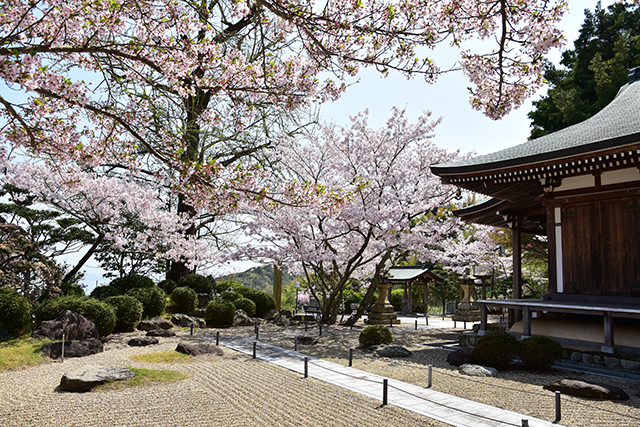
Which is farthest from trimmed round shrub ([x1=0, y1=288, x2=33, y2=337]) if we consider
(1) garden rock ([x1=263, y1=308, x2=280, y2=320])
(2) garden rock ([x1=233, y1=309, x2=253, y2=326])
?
(1) garden rock ([x1=263, y1=308, x2=280, y2=320])

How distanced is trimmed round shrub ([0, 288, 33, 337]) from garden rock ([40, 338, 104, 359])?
1.70m

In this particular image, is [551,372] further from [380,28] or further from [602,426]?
[380,28]

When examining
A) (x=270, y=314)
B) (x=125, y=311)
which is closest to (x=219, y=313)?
(x=125, y=311)

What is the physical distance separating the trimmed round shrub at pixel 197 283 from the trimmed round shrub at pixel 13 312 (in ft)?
26.6

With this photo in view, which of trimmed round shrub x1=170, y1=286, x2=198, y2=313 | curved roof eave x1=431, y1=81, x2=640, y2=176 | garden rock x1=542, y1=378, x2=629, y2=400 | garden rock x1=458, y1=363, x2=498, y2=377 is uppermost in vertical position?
curved roof eave x1=431, y1=81, x2=640, y2=176

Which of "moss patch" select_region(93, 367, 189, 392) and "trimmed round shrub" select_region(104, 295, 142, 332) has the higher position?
"trimmed round shrub" select_region(104, 295, 142, 332)

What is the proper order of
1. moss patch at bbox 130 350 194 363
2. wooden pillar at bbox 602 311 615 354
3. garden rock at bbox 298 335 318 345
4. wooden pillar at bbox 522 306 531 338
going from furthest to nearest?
1. garden rock at bbox 298 335 318 345
2. wooden pillar at bbox 522 306 531 338
3. moss patch at bbox 130 350 194 363
4. wooden pillar at bbox 602 311 615 354

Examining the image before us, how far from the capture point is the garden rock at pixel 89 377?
618cm

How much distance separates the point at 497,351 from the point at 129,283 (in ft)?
41.3

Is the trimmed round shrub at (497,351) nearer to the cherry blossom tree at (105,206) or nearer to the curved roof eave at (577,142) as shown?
the curved roof eave at (577,142)

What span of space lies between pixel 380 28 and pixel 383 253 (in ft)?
36.6

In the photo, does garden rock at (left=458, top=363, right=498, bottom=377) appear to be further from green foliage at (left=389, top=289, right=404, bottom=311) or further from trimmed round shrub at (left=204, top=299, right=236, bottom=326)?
green foliage at (left=389, top=289, right=404, bottom=311)

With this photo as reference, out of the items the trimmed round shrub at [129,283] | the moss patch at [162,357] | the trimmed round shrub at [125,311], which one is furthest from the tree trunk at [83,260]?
the moss patch at [162,357]

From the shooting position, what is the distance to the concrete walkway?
5030mm
